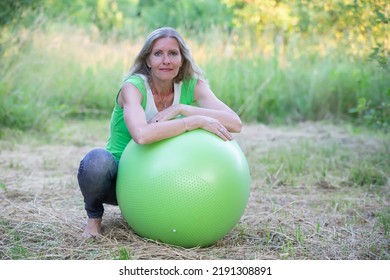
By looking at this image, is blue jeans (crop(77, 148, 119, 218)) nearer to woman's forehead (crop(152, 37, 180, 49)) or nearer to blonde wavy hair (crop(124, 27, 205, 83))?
blonde wavy hair (crop(124, 27, 205, 83))

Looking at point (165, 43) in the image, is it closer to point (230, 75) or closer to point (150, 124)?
point (150, 124)

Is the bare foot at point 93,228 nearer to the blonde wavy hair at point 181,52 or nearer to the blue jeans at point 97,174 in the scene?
the blue jeans at point 97,174

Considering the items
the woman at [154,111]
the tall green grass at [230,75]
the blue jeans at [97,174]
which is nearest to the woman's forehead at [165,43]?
the woman at [154,111]

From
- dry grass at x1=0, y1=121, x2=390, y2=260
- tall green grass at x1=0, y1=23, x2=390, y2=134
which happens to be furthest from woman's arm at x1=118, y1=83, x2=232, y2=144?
tall green grass at x1=0, y1=23, x2=390, y2=134

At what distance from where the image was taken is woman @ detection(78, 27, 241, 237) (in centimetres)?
360

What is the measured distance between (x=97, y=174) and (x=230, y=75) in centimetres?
763

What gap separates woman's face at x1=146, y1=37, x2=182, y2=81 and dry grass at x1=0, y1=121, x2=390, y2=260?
112cm

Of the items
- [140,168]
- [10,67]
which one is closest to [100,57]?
[10,67]

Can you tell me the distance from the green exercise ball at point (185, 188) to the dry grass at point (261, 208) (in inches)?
6.2

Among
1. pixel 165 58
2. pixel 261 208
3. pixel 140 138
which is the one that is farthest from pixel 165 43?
pixel 261 208

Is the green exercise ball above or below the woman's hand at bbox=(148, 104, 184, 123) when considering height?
below

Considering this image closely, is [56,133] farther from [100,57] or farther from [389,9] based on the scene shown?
[389,9]

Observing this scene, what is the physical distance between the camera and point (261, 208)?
4.79m

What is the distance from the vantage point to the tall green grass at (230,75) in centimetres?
954
